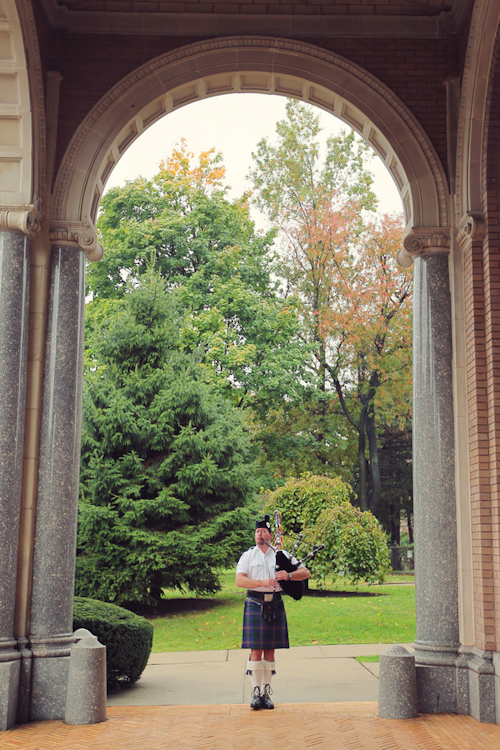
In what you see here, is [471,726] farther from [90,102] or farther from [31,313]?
[90,102]

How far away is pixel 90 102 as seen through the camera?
24.3ft

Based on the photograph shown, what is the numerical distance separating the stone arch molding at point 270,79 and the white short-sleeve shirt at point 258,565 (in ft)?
11.4

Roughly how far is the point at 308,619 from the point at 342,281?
13.8 m

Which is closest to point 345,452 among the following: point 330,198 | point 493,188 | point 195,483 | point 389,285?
point 389,285

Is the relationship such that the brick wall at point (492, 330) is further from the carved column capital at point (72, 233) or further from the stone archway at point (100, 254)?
the carved column capital at point (72, 233)

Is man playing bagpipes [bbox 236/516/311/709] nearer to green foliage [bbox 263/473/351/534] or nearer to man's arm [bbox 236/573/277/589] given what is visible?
man's arm [bbox 236/573/277/589]

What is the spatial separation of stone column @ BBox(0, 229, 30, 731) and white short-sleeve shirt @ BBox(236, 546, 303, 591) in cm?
215

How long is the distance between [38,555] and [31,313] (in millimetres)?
2386

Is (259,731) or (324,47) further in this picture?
(324,47)

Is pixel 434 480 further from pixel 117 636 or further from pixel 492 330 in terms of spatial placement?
pixel 117 636

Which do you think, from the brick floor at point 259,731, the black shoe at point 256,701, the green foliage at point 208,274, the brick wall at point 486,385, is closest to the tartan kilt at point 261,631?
the black shoe at point 256,701

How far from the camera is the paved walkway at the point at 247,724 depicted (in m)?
5.39

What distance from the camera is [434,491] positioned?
6.78 meters

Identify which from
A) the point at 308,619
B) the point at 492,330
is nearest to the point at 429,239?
the point at 492,330
